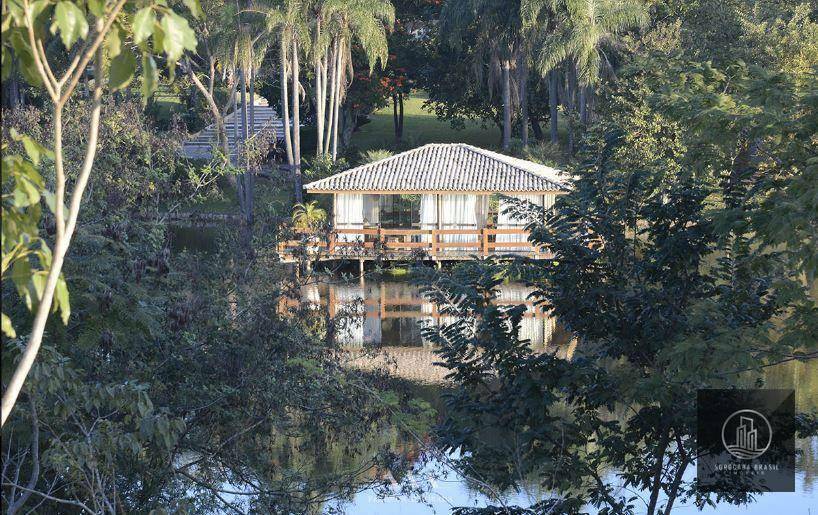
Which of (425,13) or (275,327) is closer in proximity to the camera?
(275,327)

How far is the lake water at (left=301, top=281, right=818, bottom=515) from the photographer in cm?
1166

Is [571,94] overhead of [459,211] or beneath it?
overhead

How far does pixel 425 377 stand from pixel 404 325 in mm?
5827

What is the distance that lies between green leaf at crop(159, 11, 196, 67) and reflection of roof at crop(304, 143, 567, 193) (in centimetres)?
2886

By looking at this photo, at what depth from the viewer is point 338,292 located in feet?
97.7

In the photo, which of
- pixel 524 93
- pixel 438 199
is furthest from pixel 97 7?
pixel 524 93

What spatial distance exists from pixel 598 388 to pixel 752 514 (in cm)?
456

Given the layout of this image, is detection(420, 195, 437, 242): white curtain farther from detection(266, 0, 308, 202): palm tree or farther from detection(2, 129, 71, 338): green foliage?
detection(2, 129, 71, 338): green foliage

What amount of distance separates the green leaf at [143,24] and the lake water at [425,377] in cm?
593

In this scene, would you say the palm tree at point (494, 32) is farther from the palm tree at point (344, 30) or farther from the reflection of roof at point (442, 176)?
the reflection of roof at point (442, 176)

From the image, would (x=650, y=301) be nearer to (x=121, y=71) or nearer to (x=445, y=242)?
A: (x=121, y=71)

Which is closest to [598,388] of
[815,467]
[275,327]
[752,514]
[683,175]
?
[683,175]

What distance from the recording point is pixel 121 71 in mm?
3809

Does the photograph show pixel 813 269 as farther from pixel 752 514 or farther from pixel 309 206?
pixel 309 206
